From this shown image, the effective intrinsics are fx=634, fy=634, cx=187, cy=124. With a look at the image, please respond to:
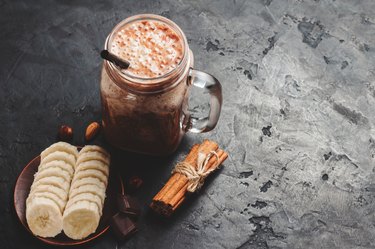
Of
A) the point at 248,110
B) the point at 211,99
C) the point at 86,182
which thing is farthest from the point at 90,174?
the point at 248,110

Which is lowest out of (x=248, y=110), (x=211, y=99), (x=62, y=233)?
(x=62, y=233)

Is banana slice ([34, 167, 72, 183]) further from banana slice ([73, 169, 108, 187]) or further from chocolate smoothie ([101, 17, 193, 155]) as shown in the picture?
chocolate smoothie ([101, 17, 193, 155])

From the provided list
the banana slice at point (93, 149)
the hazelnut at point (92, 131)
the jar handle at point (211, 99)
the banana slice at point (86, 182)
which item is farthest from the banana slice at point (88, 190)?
the jar handle at point (211, 99)

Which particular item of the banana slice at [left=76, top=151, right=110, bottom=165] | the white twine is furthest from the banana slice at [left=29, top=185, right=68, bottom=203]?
the white twine

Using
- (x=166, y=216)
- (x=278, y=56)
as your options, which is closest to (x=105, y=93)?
(x=166, y=216)

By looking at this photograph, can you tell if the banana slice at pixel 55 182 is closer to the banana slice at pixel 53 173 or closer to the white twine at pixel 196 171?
the banana slice at pixel 53 173

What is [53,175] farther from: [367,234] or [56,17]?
[367,234]

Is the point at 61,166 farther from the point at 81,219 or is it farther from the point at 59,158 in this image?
the point at 81,219
